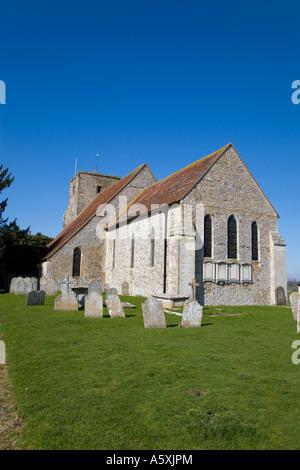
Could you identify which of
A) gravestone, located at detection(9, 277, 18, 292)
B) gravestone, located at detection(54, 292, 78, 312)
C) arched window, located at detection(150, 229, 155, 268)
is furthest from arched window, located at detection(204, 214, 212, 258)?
gravestone, located at detection(9, 277, 18, 292)

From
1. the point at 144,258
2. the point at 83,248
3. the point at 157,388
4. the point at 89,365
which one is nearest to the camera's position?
the point at 157,388

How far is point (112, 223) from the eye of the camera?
981 inches

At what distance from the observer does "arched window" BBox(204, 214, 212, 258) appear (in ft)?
55.5

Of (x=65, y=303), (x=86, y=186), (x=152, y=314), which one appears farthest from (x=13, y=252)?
(x=152, y=314)

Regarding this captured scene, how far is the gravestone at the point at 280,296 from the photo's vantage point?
1820 centimetres

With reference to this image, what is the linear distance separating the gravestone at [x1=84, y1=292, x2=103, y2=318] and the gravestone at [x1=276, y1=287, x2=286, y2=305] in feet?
36.2

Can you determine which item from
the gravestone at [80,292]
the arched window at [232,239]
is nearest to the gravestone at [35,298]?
the gravestone at [80,292]

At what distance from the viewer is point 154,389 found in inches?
190

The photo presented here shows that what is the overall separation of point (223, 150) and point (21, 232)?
15.6m

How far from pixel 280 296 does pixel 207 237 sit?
5547mm

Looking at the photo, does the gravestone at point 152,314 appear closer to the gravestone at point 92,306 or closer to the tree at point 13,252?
the gravestone at point 92,306

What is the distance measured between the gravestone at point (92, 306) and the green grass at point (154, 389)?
2.39 metres
